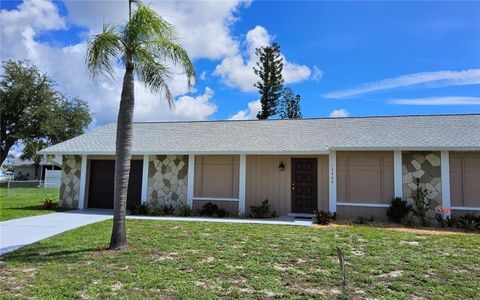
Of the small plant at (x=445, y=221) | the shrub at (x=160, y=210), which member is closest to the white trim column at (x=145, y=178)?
the shrub at (x=160, y=210)

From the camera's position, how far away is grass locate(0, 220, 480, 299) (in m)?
4.79

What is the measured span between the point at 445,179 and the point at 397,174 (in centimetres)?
147

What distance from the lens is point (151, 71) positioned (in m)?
8.02

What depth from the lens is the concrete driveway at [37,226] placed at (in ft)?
26.3

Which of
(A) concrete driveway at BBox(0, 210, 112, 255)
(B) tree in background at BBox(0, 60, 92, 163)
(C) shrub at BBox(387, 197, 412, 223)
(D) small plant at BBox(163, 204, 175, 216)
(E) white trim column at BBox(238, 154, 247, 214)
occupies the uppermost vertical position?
(B) tree in background at BBox(0, 60, 92, 163)

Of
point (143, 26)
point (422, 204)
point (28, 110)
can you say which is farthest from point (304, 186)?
point (28, 110)

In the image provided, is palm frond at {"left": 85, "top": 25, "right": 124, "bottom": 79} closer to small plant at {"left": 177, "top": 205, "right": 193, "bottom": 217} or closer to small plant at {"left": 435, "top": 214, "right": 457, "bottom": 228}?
small plant at {"left": 177, "top": 205, "right": 193, "bottom": 217}

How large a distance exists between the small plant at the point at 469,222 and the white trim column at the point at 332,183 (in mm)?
3831

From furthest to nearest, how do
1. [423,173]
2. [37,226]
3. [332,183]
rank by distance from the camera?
[332,183], [423,173], [37,226]

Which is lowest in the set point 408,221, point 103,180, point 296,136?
point 408,221

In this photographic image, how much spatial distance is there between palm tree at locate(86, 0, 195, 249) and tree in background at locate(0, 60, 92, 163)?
31.7 meters

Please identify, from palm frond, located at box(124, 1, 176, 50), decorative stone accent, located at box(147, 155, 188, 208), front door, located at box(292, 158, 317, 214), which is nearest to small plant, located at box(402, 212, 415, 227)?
front door, located at box(292, 158, 317, 214)

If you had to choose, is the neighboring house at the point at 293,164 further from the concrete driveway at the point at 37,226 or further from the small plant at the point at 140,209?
the concrete driveway at the point at 37,226

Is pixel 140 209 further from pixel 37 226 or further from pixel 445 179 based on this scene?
pixel 445 179
